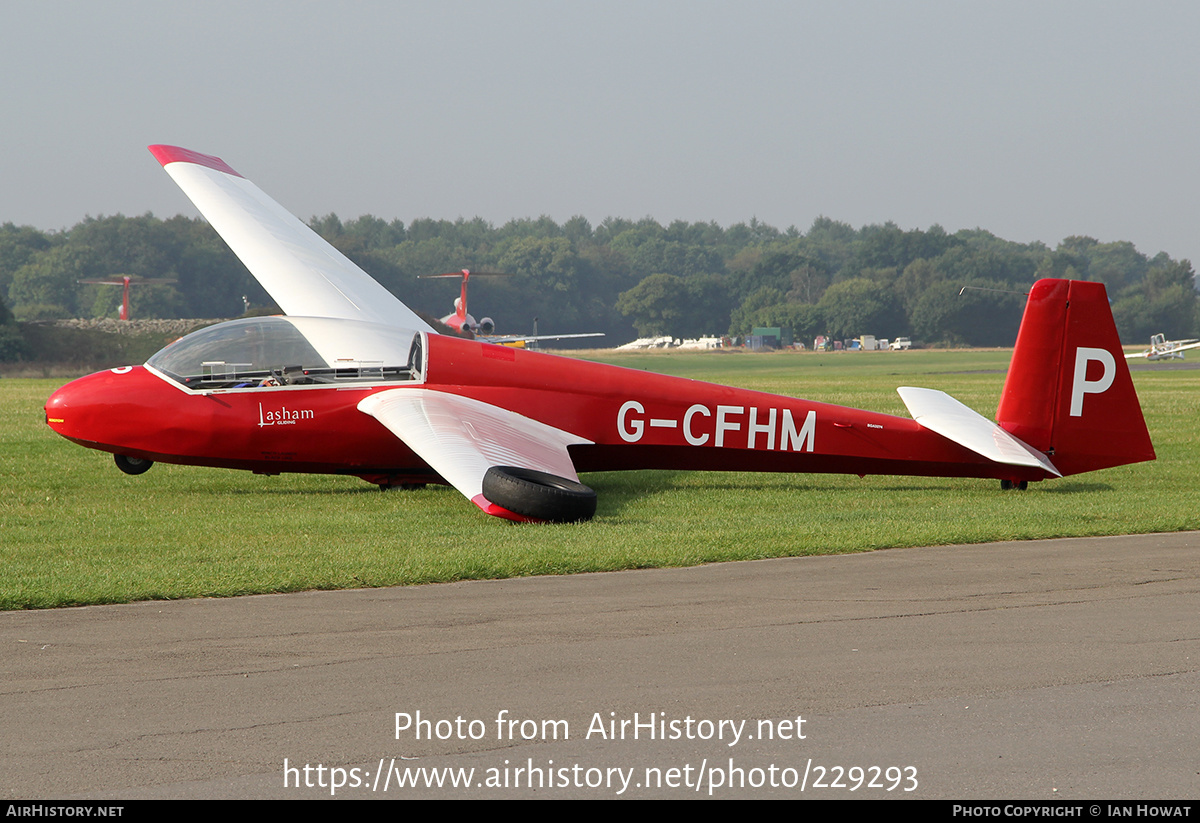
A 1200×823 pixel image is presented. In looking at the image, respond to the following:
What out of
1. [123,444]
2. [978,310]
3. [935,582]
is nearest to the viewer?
[935,582]

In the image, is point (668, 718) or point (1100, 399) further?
point (1100, 399)

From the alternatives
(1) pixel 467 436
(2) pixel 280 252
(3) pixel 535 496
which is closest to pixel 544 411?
(1) pixel 467 436

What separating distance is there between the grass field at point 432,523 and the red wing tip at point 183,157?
5.81 metres

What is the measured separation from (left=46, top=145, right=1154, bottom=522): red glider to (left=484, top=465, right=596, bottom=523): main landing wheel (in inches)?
58.1

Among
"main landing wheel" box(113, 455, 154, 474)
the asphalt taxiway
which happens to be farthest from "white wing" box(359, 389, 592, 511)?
"main landing wheel" box(113, 455, 154, 474)

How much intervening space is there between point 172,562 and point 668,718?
5530 millimetres

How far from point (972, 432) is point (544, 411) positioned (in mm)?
5378

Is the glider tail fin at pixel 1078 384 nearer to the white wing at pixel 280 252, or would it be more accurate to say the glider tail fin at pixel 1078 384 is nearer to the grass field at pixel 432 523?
the grass field at pixel 432 523

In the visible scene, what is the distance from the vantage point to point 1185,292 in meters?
181

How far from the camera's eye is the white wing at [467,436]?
37.6ft

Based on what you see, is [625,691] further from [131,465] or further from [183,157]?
[183,157]

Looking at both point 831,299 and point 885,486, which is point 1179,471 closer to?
point 885,486

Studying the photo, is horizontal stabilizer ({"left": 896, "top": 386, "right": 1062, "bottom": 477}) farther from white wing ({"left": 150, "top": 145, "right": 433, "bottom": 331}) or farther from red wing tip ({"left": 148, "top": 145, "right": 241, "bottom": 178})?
red wing tip ({"left": 148, "top": 145, "right": 241, "bottom": 178})

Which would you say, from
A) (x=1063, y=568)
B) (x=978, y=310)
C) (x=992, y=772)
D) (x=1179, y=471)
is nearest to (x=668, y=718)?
(x=992, y=772)
